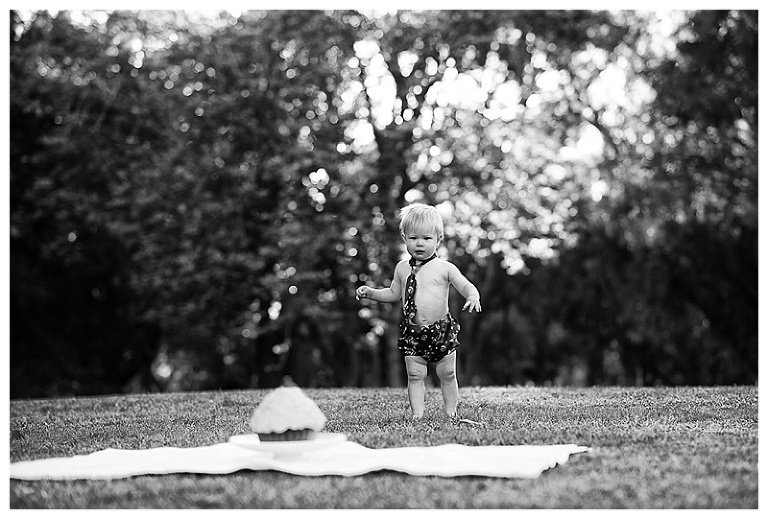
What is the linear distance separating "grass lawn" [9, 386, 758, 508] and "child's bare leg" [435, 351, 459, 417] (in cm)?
12

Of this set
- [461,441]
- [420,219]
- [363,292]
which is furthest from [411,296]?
[461,441]

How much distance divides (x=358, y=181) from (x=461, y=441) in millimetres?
8795

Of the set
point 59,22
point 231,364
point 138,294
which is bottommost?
point 231,364

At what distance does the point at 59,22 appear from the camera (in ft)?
43.4

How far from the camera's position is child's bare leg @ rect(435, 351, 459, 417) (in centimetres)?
527

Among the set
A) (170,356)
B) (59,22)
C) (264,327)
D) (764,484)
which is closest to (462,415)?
(764,484)

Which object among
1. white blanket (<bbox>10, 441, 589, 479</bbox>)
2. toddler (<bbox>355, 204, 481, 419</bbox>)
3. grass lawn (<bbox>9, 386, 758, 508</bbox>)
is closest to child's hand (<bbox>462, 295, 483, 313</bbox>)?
toddler (<bbox>355, 204, 481, 419</bbox>)

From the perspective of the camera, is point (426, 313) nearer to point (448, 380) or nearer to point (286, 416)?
point (448, 380)

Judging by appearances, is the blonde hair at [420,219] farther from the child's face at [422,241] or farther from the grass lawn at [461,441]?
the grass lawn at [461,441]

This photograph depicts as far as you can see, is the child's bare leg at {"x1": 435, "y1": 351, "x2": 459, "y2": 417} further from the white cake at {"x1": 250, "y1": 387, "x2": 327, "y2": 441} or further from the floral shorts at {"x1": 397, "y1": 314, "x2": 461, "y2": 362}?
the white cake at {"x1": 250, "y1": 387, "x2": 327, "y2": 441}

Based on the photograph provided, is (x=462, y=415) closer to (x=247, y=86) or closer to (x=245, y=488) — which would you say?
(x=245, y=488)

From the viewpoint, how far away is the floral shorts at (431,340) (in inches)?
205

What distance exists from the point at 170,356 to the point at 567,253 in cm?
688
